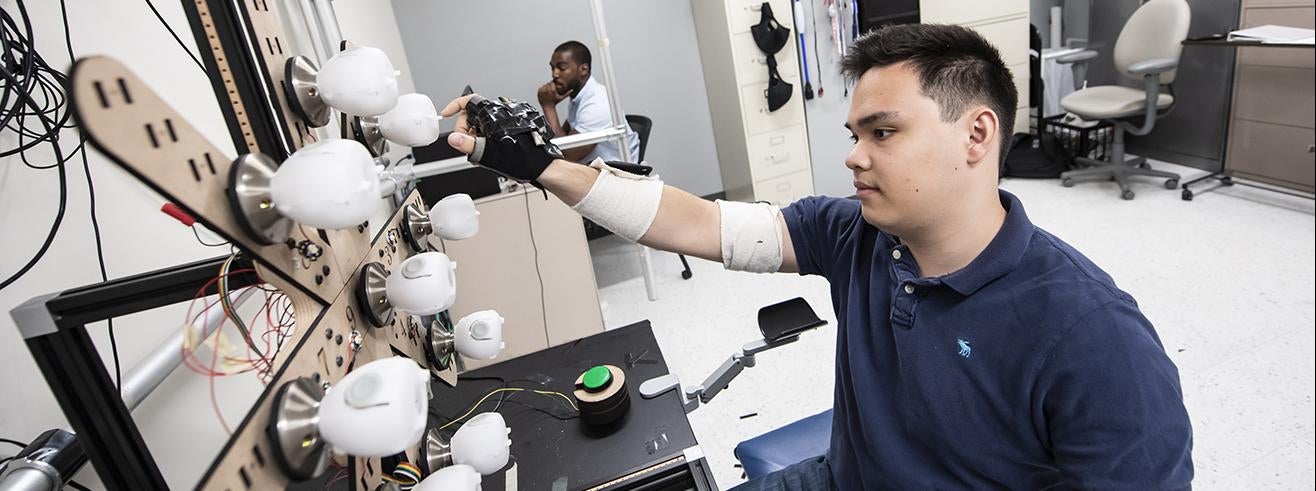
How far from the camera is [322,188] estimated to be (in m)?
0.51

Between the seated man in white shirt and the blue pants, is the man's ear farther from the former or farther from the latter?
the seated man in white shirt

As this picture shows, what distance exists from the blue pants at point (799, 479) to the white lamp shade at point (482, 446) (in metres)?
0.61

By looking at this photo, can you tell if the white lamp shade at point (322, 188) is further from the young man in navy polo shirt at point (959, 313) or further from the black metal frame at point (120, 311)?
the young man in navy polo shirt at point (959, 313)

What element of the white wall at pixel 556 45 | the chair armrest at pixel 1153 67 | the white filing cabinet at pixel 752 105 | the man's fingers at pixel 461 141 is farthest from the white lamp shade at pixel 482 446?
the chair armrest at pixel 1153 67

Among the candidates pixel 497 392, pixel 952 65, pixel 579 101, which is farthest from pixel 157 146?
pixel 579 101

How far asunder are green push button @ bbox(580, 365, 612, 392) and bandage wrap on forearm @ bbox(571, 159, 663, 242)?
249mm

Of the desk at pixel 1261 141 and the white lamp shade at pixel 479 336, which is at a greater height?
the white lamp shade at pixel 479 336

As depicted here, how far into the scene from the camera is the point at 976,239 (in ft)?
3.13

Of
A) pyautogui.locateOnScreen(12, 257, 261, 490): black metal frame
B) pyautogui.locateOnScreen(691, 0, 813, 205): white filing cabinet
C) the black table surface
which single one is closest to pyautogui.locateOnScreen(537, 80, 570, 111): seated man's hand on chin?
pyautogui.locateOnScreen(691, 0, 813, 205): white filing cabinet

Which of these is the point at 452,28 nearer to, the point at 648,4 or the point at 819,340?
the point at 648,4

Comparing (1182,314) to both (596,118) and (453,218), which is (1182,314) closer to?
(596,118)

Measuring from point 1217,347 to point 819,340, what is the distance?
1.29 m

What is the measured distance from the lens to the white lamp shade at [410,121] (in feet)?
2.60

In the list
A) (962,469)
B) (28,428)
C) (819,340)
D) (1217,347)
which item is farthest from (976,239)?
(1217,347)
